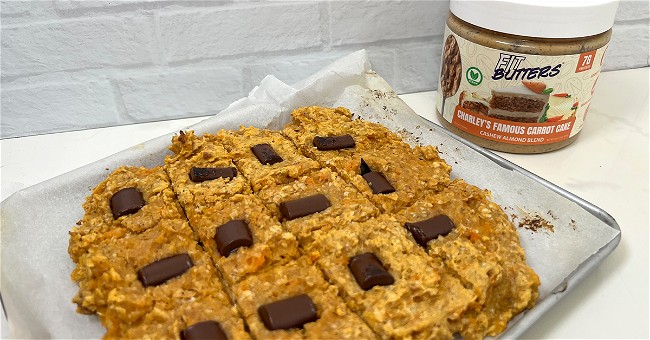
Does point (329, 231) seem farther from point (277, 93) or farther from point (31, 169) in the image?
point (31, 169)

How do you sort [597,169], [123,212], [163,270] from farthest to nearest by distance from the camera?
1. [597,169]
2. [123,212]
3. [163,270]

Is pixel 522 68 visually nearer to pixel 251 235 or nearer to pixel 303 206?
pixel 303 206

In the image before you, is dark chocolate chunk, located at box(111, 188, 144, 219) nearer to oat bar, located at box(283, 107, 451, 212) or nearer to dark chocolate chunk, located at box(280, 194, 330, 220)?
dark chocolate chunk, located at box(280, 194, 330, 220)

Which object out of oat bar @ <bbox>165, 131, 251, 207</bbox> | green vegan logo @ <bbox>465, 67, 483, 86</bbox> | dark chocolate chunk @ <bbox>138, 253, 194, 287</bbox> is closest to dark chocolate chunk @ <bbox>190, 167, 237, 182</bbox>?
oat bar @ <bbox>165, 131, 251, 207</bbox>

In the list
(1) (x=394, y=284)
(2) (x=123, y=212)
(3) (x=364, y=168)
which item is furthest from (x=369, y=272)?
(2) (x=123, y=212)

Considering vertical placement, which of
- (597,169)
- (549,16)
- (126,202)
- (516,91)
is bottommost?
(597,169)

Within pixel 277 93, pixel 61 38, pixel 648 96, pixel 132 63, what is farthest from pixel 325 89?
pixel 648 96

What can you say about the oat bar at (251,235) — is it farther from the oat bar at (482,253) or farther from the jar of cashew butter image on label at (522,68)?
the jar of cashew butter image on label at (522,68)

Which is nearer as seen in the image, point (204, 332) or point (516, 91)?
point (204, 332)
